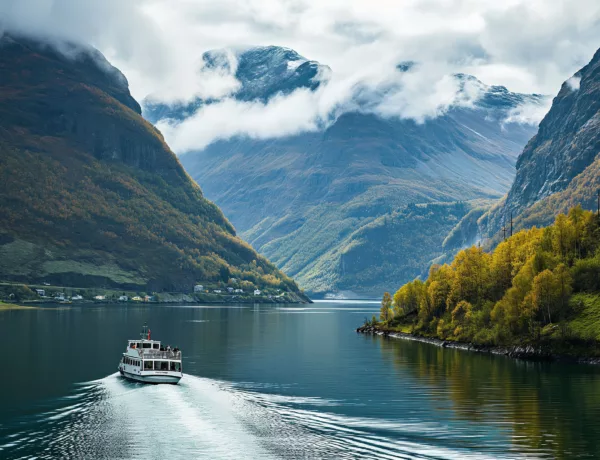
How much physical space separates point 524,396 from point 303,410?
3284cm

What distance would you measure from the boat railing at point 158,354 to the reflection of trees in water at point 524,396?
131 feet

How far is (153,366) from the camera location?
12231cm

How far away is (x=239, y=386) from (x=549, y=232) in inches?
4113

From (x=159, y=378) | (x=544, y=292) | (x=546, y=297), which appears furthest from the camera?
(x=546, y=297)

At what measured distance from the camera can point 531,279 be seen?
172375mm

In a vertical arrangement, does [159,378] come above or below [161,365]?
below

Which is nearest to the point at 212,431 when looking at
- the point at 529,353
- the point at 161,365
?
the point at 161,365

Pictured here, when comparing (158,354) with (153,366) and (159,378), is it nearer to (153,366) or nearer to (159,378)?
(153,366)

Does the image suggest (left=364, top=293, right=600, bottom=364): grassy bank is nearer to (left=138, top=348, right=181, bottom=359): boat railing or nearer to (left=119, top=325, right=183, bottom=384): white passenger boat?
(left=138, top=348, right=181, bottom=359): boat railing

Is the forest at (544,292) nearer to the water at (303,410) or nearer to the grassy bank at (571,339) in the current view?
the grassy bank at (571,339)

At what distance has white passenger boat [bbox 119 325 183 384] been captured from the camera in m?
121

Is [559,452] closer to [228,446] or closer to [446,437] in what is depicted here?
[446,437]

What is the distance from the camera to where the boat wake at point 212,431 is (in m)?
74.5

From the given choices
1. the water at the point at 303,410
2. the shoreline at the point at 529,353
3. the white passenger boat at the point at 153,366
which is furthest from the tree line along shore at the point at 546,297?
the white passenger boat at the point at 153,366
